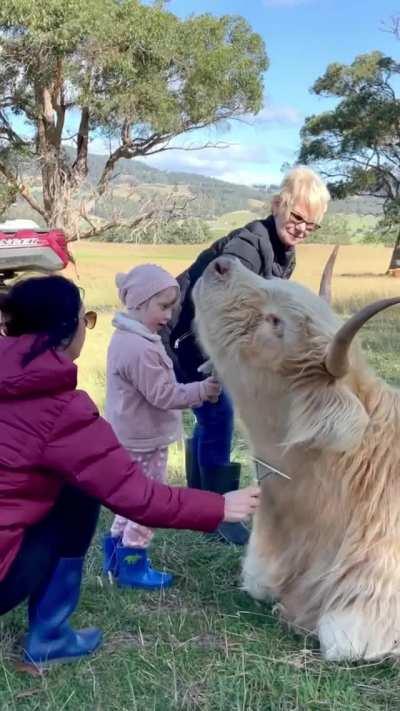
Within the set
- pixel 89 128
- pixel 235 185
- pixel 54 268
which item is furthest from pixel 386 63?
pixel 54 268

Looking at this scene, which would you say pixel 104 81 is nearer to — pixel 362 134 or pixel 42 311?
pixel 362 134

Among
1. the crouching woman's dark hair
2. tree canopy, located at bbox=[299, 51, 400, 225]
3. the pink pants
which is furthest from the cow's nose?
tree canopy, located at bbox=[299, 51, 400, 225]

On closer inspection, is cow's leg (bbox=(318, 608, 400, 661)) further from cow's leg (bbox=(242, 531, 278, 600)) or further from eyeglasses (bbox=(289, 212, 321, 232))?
eyeglasses (bbox=(289, 212, 321, 232))

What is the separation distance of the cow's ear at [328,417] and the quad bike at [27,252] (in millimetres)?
6681

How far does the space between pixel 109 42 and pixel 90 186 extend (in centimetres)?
459

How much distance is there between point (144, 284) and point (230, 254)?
Answer: 1.45 ft

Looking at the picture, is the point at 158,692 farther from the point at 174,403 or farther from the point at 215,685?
the point at 174,403

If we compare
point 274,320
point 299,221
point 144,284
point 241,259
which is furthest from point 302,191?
point 274,320

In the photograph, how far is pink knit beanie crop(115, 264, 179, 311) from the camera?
11.8 ft

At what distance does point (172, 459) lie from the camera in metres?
5.80

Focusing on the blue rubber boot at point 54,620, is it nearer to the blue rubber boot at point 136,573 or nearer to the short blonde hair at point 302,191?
the blue rubber boot at point 136,573

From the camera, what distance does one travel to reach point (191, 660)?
290 centimetres

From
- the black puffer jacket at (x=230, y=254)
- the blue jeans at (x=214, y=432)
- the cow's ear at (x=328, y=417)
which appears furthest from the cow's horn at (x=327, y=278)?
the blue jeans at (x=214, y=432)

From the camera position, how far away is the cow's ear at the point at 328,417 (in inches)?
107
